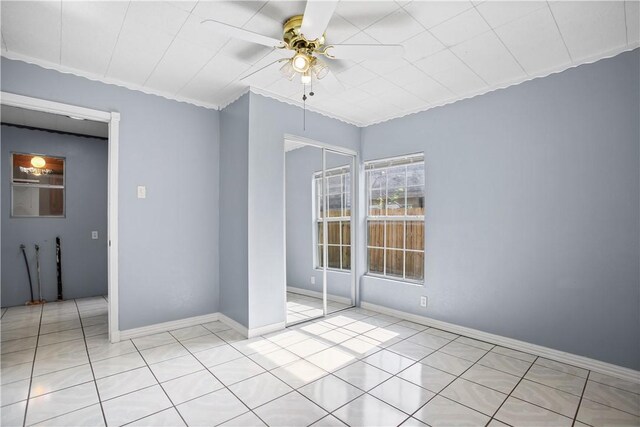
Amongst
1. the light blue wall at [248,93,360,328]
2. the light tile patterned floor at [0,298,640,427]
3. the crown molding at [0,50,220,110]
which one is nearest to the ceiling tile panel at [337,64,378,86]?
the light blue wall at [248,93,360,328]

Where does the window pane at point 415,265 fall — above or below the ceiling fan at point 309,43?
below

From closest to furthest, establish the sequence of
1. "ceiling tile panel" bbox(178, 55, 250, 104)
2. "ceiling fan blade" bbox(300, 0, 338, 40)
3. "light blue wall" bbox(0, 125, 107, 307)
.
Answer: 1. "ceiling fan blade" bbox(300, 0, 338, 40)
2. "ceiling tile panel" bbox(178, 55, 250, 104)
3. "light blue wall" bbox(0, 125, 107, 307)

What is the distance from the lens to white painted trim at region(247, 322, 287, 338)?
3412 mm

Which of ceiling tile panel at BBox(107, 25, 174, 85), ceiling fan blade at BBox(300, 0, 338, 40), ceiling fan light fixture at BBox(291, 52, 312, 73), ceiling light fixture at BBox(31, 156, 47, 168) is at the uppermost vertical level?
ceiling tile panel at BBox(107, 25, 174, 85)

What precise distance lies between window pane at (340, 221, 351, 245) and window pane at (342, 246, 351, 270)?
3.6 inches

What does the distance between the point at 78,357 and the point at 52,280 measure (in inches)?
111

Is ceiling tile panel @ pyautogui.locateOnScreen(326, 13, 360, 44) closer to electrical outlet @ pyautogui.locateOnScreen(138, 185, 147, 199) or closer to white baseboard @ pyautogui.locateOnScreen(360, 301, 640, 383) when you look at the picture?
electrical outlet @ pyautogui.locateOnScreen(138, 185, 147, 199)

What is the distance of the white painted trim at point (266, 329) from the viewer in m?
3.41

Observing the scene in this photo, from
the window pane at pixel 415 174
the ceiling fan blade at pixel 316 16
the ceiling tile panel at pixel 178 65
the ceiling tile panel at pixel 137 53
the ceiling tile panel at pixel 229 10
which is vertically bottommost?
the window pane at pixel 415 174

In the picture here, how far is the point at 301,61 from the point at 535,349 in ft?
11.1

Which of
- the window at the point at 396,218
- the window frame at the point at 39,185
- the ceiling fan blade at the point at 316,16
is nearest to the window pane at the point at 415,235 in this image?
the window at the point at 396,218

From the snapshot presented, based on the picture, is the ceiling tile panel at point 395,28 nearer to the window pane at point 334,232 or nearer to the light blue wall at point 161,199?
the light blue wall at point 161,199

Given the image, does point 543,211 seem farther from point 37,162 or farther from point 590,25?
point 37,162

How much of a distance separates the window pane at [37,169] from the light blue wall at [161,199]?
2688 millimetres
